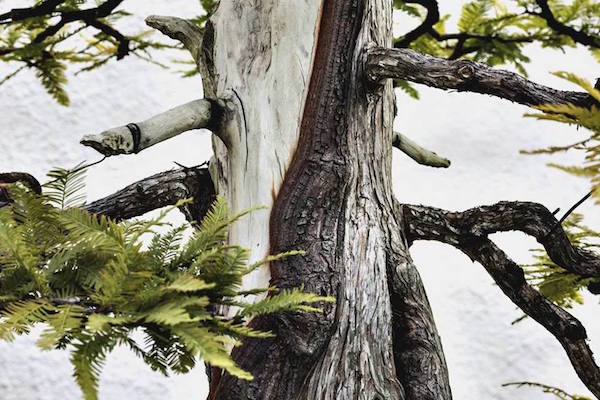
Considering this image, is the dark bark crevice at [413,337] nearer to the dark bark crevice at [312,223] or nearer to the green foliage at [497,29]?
the dark bark crevice at [312,223]

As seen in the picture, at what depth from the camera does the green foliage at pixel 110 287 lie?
52 centimetres

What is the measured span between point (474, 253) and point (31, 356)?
1459mm

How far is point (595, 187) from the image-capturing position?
0.51 meters

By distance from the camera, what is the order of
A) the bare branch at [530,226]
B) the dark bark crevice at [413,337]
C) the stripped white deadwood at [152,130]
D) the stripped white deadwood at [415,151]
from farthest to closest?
the stripped white deadwood at [415,151] < the bare branch at [530,226] < the dark bark crevice at [413,337] < the stripped white deadwood at [152,130]

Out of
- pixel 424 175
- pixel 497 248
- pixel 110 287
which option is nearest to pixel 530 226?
pixel 497 248

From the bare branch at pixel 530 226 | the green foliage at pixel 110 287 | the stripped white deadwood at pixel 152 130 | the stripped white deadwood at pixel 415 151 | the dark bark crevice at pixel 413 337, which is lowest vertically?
the green foliage at pixel 110 287

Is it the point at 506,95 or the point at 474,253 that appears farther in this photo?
the point at 474,253

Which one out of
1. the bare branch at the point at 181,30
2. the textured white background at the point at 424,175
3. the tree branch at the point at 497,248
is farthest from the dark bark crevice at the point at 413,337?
the textured white background at the point at 424,175

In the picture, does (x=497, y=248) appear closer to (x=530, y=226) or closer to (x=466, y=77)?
(x=530, y=226)

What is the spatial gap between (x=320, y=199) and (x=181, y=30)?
0.35m

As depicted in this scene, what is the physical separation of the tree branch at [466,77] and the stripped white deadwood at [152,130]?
199mm

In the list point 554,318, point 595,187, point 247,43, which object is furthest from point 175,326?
point 554,318

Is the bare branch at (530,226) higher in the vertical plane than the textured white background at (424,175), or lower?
lower

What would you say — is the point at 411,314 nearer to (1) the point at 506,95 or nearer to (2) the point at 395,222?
(2) the point at 395,222
